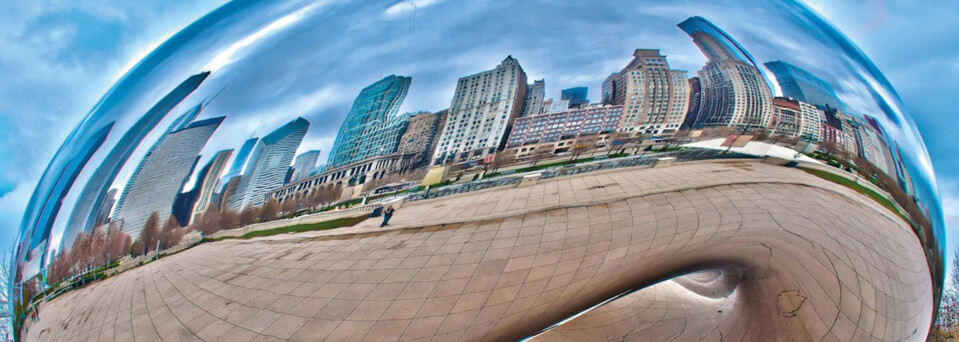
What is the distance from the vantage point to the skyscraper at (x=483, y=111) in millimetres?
834

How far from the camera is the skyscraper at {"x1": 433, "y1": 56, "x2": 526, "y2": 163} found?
32.9 inches

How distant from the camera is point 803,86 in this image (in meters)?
1.08

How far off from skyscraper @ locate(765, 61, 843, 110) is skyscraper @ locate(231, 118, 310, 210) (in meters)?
1.32

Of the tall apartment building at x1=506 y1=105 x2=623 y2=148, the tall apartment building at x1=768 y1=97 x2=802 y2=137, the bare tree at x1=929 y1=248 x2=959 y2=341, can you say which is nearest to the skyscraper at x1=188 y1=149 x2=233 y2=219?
the tall apartment building at x1=506 y1=105 x2=623 y2=148

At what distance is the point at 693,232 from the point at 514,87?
2.91ft

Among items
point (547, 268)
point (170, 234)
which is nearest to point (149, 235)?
point (170, 234)

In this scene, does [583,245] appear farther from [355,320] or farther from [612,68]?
[355,320]

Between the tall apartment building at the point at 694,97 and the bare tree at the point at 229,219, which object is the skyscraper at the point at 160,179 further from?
the tall apartment building at the point at 694,97

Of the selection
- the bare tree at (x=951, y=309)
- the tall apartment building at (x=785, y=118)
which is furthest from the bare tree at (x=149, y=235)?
the bare tree at (x=951, y=309)

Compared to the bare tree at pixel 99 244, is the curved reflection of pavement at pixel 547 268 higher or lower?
lower

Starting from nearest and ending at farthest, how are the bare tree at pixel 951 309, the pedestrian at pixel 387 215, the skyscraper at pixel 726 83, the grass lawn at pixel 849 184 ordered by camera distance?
the pedestrian at pixel 387 215 < the skyscraper at pixel 726 83 < the grass lawn at pixel 849 184 < the bare tree at pixel 951 309

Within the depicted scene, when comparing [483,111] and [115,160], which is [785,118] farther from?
Result: [115,160]

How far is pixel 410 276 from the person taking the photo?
1.00 meters

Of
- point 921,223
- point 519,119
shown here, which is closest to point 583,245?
point 519,119
